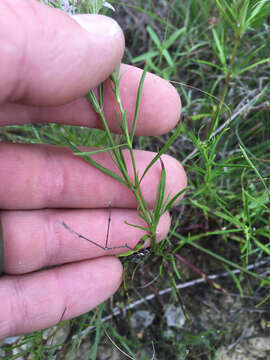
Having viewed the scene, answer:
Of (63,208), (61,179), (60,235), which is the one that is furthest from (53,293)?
Result: (61,179)

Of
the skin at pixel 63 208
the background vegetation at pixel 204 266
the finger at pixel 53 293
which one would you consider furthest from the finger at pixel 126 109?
the finger at pixel 53 293

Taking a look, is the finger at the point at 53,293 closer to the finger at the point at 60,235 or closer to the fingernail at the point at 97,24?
the finger at the point at 60,235

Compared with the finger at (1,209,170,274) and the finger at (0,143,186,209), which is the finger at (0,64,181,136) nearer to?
the finger at (0,143,186,209)

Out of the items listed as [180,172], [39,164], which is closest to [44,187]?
[39,164]

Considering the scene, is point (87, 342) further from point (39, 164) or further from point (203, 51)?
point (203, 51)

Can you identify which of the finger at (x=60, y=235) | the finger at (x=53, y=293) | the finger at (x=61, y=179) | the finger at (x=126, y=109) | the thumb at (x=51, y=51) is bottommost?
the finger at (x=53, y=293)

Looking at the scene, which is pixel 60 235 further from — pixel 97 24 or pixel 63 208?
pixel 97 24

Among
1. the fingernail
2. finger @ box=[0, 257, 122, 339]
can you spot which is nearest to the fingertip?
finger @ box=[0, 257, 122, 339]
